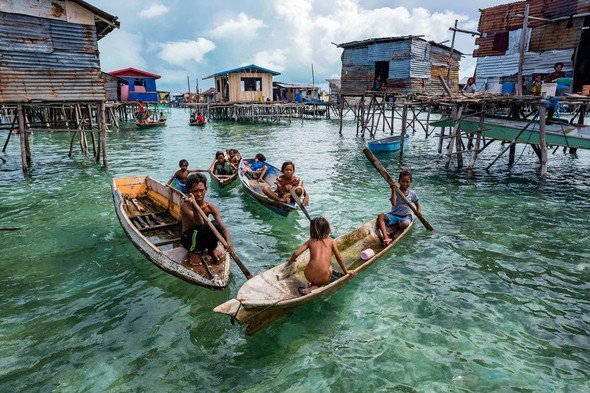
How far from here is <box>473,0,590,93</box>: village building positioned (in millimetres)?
14758

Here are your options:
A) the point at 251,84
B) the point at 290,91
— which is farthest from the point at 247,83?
the point at 290,91

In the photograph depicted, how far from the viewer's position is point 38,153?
66.4 feet

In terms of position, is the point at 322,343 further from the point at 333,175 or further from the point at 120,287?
the point at 333,175

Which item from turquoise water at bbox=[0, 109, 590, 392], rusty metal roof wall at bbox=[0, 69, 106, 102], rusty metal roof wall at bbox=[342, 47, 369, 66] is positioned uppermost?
rusty metal roof wall at bbox=[342, 47, 369, 66]

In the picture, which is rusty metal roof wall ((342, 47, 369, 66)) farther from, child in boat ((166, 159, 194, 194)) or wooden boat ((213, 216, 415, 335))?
wooden boat ((213, 216, 415, 335))

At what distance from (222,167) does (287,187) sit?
4.54 m

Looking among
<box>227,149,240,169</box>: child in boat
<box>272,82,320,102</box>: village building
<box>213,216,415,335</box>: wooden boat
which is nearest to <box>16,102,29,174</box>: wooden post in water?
<box>227,149,240,169</box>: child in boat

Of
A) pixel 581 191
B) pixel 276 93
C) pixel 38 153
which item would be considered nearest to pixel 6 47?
pixel 38 153

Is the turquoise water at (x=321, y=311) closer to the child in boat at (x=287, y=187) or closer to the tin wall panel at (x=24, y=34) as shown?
the child in boat at (x=287, y=187)

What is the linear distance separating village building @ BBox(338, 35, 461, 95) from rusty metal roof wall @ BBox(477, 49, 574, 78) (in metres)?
5.42

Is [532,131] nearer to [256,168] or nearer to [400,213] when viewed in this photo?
[400,213]

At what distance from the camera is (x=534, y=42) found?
634 inches

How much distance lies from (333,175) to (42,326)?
463 inches

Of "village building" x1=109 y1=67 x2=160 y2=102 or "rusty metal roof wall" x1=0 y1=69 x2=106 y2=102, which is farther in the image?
"village building" x1=109 y1=67 x2=160 y2=102
